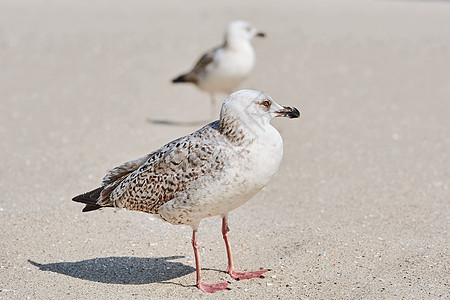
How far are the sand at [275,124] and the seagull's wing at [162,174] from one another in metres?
0.75

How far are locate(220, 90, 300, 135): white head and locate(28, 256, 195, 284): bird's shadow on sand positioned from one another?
1.61m

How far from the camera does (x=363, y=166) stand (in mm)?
9383

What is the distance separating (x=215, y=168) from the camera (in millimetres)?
5297

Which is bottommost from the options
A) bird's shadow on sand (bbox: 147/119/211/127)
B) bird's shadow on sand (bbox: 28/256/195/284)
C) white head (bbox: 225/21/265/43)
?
bird's shadow on sand (bbox: 28/256/195/284)

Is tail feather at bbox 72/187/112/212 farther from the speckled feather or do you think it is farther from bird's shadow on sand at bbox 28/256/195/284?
bird's shadow on sand at bbox 28/256/195/284

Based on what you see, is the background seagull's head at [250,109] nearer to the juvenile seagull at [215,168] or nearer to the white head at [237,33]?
the juvenile seagull at [215,168]

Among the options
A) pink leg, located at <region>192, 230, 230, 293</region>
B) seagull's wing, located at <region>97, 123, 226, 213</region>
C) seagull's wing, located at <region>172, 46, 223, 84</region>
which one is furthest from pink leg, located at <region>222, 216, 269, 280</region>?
seagull's wing, located at <region>172, 46, 223, 84</region>

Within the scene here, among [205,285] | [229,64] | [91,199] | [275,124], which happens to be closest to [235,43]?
[229,64]

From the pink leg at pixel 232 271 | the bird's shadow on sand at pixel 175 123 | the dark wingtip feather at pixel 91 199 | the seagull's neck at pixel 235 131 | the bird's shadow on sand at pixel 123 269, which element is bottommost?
the bird's shadow on sand at pixel 123 269

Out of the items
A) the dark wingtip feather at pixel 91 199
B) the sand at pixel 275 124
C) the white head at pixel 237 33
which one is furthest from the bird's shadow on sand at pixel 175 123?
the dark wingtip feather at pixel 91 199

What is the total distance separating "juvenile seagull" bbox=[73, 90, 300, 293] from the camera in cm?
524

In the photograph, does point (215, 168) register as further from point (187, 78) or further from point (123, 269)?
point (187, 78)

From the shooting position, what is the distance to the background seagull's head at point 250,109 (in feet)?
17.7

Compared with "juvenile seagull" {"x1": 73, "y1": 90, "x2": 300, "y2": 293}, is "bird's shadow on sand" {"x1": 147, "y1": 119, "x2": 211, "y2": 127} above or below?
below
